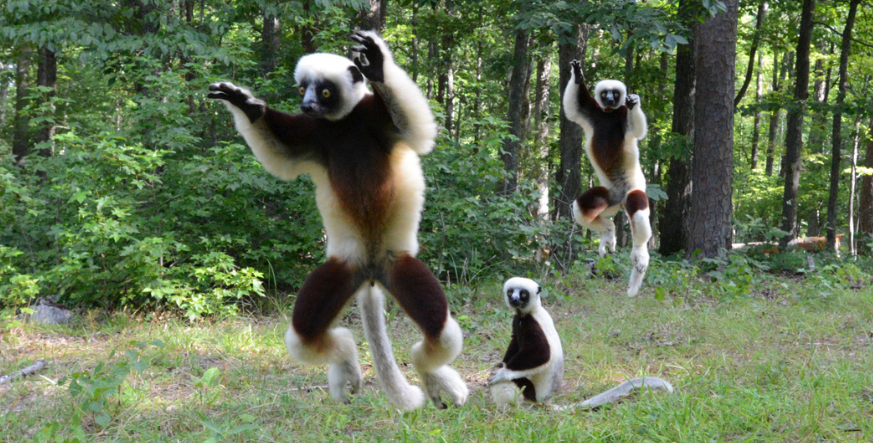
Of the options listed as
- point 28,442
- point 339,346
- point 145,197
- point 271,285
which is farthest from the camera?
point 271,285

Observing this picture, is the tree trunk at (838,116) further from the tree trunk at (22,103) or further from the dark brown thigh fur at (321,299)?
the tree trunk at (22,103)

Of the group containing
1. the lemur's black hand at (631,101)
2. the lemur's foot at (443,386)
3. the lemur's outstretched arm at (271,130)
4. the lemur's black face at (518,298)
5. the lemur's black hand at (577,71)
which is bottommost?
the lemur's foot at (443,386)

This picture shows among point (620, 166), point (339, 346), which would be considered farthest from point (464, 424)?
point (620, 166)

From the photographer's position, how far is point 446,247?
26.2ft

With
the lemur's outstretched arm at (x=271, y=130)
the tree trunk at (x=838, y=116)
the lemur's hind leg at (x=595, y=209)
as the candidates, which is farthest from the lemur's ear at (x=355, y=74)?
the tree trunk at (x=838, y=116)

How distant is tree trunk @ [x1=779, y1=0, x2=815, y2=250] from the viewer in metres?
12.1

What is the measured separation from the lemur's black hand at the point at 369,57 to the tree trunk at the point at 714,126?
6.49 meters

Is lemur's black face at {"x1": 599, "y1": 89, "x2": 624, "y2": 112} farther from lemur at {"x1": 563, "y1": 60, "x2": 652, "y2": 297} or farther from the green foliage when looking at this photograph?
the green foliage

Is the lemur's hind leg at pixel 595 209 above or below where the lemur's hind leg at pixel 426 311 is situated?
above

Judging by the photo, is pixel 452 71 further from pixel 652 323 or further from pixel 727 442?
pixel 727 442

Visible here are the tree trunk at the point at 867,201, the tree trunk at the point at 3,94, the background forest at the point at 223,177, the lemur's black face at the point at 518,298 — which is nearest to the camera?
the lemur's black face at the point at 518,298

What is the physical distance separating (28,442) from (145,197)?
437 centimetres

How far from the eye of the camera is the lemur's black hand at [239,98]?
9.69 ft

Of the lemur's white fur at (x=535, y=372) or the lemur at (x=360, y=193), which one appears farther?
the lemur's white fur at (x=535, y=372)
